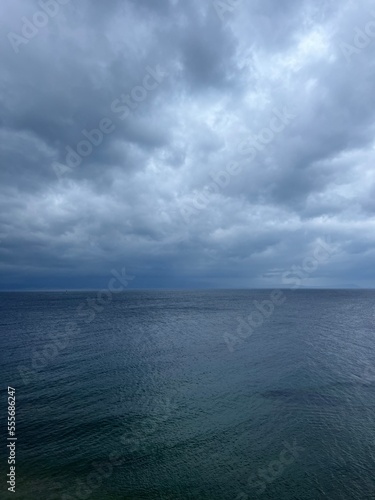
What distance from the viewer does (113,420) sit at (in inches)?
1257

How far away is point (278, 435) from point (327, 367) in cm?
2654

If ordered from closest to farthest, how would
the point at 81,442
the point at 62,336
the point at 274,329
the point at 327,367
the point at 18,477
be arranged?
the point at 18,477
the point at 81,442
the point at 327,367
the point at 62,336
the point at 274,329

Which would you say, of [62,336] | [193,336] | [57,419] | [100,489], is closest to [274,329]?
[193,336]

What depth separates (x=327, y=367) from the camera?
2007 inches

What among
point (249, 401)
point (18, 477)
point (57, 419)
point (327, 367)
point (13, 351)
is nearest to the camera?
point (18, 477)

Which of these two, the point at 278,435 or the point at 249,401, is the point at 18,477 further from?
the point at 249,401

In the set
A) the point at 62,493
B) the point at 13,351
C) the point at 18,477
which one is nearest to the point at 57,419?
the point at 18,477

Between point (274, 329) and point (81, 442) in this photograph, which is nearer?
point (81, 442)

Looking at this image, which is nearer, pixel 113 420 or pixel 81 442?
pixel 81 442

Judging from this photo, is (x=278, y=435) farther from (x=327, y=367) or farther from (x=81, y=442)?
(x=327, y=367)

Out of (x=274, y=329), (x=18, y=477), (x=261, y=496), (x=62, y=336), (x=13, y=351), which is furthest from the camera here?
(x=274, y=329)

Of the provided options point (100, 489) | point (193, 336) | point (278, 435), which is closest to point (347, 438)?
point (278, 435)

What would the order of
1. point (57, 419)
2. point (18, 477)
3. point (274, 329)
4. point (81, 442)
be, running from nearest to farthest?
point (18, 477)
point (81, 442)
point (57, 419)
point (274, 329)

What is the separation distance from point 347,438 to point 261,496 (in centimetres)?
1192
